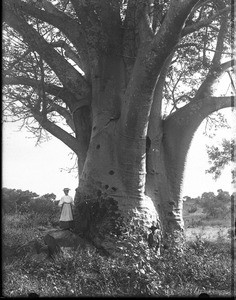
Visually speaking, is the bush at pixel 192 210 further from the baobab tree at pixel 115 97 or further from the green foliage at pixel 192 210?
the baobab tree at pixel 115 97

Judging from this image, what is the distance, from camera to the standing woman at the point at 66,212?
1035 centimetres

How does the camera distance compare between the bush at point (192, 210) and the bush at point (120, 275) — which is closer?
the bush at point (120, 275)

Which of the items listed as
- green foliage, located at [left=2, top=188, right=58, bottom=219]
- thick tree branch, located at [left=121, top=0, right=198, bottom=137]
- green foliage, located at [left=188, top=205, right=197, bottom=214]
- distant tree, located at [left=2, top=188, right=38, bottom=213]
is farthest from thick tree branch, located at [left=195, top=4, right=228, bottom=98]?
green foliage, located at [left=188, top=205, right=197, bottom=214]

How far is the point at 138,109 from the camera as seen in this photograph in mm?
8984

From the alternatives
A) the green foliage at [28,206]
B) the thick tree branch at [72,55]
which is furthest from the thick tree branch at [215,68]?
the green foliage at [28,206]

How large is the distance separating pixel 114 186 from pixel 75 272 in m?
2.66

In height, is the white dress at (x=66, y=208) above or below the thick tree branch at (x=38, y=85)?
below

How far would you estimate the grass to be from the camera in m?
6.29

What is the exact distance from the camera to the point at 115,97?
10.2 m

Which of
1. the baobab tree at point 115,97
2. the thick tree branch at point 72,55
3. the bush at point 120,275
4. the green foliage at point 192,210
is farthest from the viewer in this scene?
the green foliage at point 192,210

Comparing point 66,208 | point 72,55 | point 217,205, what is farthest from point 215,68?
point 217,205

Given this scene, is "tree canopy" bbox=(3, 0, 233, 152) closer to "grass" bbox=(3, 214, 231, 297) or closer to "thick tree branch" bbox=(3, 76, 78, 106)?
"thick tree branch" bbox=(3, 76, 78, 106)

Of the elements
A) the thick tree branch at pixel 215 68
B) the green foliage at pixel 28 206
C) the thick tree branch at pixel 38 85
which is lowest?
the green foliage at pixel 28 206

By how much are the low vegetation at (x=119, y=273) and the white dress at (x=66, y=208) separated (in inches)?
36.6
